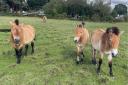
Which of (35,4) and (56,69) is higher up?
(56,69)

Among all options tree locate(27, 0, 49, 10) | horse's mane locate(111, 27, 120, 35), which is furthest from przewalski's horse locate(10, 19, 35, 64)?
tree locate(27, 0, 49, 10)

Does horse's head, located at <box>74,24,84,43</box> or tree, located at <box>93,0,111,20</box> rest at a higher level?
horse's head, located at <box>74,24,84,43</box>

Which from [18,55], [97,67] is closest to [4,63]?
[18,55]

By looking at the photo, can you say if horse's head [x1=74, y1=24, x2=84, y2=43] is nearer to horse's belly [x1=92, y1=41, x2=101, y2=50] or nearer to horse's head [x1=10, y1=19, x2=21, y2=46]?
horse's belly [x1=92, y1=41, x2=101, y2=50]

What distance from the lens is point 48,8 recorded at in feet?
276

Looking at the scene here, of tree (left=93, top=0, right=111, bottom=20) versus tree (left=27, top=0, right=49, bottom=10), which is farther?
tree (left=27, top=0, right=49, bottom=10)

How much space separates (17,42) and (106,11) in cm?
6982

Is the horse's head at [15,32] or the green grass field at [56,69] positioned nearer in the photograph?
the green grass field at [56,69]

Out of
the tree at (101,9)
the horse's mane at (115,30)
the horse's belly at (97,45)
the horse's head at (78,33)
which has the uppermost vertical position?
the horse's mane at (115,30)

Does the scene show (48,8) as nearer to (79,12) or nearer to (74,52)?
(79,12)

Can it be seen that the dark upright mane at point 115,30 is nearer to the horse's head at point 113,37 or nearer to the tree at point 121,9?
the horse's head at point 113,37

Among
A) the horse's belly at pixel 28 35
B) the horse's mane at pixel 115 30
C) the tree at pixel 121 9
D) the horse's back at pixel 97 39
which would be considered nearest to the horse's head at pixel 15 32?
the horse's belly at pixel 28 35

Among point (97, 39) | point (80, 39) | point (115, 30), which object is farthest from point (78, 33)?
point (115, 30)

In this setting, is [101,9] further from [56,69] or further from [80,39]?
[56,69]
